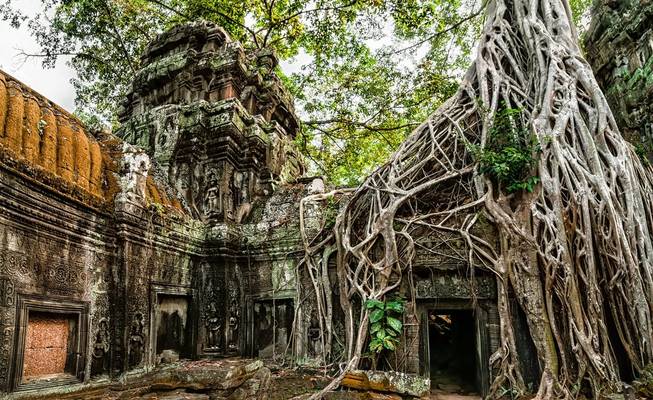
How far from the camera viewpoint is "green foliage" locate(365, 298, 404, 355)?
4.41m

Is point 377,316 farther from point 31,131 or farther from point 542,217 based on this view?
point 31,131

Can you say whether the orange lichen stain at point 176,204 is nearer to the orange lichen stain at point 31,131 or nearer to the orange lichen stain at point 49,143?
the orange lichen stain at point 49,143

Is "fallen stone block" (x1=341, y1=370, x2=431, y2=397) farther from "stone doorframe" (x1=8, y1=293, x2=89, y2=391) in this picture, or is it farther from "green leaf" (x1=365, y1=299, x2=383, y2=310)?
"stone doorframe" (x1=8, y1=293, x2=89, y2=391)

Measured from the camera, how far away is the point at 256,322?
620cm

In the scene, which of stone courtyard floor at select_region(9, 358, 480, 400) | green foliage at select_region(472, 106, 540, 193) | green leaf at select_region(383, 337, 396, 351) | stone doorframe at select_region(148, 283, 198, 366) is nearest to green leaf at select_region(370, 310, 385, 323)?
green leaf at select_region(383, 337, 396, 351)

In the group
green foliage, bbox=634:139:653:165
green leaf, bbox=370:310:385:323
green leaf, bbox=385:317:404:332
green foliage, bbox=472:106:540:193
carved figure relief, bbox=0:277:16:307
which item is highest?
green foliage, bbox=634:139:653:165

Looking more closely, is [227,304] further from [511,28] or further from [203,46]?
[511,28]

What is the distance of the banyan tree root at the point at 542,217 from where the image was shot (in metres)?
4.10

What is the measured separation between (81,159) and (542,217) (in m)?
5.36

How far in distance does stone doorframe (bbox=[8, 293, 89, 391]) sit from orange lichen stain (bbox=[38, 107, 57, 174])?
51.8 inches

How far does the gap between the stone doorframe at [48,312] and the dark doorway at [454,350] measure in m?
4.29

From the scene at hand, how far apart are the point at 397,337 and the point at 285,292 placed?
2.02 metres

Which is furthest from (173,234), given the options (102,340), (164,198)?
(102,340)

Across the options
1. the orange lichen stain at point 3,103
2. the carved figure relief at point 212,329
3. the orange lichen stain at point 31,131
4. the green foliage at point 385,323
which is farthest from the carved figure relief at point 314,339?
the orange lichen stain at point 3,103
